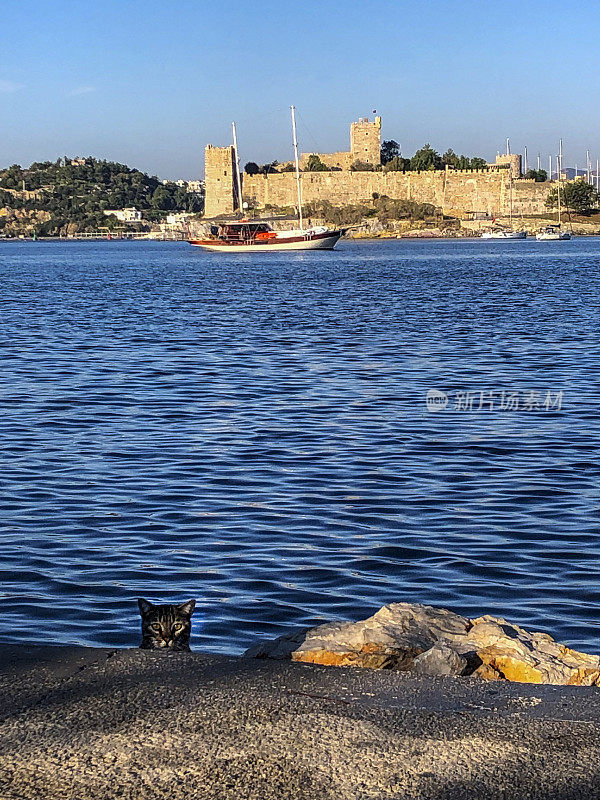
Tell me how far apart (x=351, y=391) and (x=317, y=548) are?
7.15m

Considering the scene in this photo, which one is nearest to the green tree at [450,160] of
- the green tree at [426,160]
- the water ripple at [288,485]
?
the green tree at [426,160]

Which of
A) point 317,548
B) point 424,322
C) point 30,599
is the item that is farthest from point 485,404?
point 424,322

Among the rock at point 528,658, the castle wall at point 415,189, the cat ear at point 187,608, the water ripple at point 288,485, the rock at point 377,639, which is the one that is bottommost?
the water ripple at point 288,485

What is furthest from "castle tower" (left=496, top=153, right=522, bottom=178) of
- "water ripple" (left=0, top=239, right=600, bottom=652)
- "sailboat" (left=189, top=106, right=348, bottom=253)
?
"water ripple" (left=0, top=239, right=600, bottom=652)

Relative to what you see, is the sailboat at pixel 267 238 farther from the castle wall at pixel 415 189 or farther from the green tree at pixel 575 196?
the green tree at pixel 575 196

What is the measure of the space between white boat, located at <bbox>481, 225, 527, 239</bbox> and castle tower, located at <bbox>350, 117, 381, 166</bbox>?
14.5 meters

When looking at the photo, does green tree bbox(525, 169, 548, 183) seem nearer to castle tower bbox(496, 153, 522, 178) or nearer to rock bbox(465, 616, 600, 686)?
castle tower bbox(496, 153, 522, 178)

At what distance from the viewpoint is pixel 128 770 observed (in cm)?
317

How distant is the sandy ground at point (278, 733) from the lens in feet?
10.1

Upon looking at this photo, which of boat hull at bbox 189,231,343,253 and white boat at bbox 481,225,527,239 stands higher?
boat hull at bbox 189,231,343,253

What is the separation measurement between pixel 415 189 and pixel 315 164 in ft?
39.6

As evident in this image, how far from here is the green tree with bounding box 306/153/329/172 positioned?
135 meters

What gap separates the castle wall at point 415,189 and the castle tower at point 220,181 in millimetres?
6274

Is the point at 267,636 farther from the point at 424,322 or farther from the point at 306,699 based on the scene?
the point at 424,322
